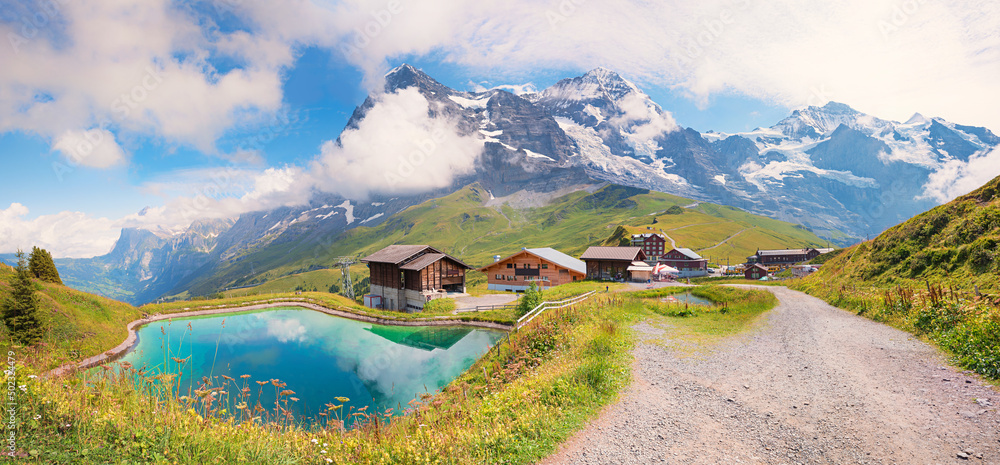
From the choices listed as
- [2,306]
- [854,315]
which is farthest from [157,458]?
[854,315]

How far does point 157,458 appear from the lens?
5988 millimetres

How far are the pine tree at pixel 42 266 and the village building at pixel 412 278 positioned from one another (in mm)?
28503

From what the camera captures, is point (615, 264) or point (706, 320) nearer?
point (706, 320)

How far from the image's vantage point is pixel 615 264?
220 feet

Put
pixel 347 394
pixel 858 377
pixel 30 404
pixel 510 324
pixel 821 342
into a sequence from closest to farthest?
pixel 30 404, pixel 858 377, pixel 821 342, pixel 347 394, pixel 510 324

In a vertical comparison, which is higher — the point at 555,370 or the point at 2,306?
the point at 2,306

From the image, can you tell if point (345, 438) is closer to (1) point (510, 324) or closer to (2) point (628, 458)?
(2) point (628, 458)

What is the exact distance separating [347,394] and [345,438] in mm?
12122

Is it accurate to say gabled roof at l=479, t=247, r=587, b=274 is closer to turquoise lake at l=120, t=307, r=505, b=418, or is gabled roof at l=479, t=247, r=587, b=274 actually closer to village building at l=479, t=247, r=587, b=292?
village building at l=479, t=247, r=587, b=292

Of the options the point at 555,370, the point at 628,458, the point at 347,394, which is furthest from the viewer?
the point at 347,394

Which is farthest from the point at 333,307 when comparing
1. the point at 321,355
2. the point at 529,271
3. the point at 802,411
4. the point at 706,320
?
the point at 802,411

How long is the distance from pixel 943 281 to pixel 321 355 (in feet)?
107

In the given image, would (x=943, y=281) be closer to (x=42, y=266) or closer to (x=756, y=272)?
(x=42, y=266)

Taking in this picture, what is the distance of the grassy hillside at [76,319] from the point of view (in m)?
21.6
